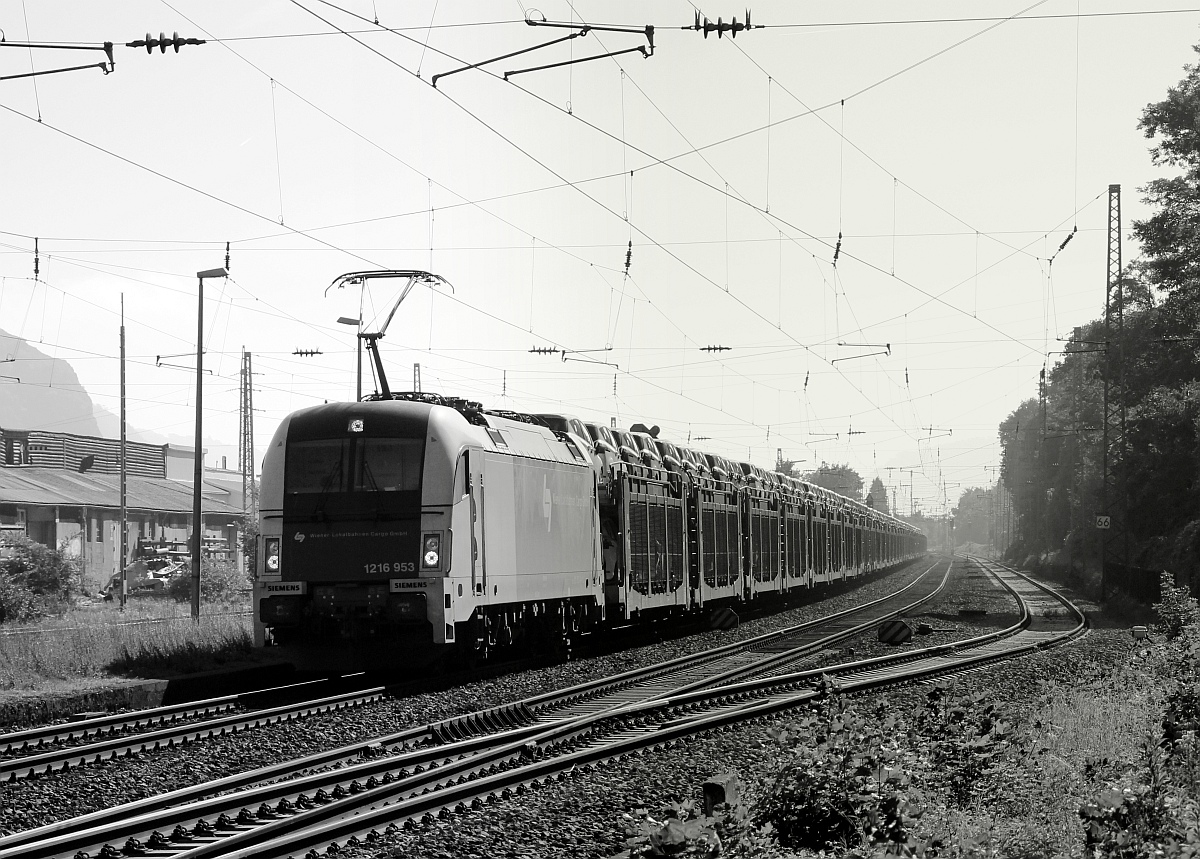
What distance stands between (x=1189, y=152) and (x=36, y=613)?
39233mm

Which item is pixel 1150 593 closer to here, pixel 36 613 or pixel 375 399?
pixel 375 399

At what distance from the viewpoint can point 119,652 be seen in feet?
58.1

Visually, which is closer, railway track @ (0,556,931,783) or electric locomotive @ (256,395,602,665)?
railway track @ (0,556,931,783)

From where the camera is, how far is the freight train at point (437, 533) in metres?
15.8

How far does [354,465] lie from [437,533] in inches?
63.0

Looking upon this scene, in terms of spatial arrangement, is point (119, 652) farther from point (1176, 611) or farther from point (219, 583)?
point (219, 583)

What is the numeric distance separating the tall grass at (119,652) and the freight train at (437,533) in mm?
2210

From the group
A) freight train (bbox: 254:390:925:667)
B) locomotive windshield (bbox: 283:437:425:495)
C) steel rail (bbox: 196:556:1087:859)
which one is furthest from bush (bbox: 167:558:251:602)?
steel rail (bbox: 196:556:1087:859)

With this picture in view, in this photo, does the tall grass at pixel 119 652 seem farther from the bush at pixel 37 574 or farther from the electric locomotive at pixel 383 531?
the bush at pixel 37 574

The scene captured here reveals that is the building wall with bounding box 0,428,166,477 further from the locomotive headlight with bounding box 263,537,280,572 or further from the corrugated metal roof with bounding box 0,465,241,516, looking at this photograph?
the locomotive headlight with bounding box 263,537,280,572

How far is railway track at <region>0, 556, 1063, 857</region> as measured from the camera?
8.04 meters

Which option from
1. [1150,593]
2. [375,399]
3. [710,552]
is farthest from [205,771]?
[1150,593]

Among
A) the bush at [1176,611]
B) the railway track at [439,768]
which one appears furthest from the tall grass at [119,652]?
the bush at [1176,611]

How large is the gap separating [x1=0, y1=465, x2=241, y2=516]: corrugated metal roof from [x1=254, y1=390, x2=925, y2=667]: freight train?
30.2 m
